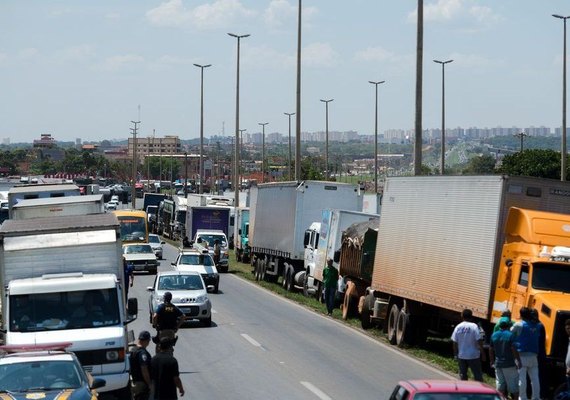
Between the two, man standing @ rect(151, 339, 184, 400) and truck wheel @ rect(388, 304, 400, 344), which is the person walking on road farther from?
man standing @ rect(151, 339, 184, 400)

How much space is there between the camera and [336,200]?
44688 millimetres

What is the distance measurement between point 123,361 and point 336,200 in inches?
1036

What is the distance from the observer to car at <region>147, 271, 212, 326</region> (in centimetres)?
3184

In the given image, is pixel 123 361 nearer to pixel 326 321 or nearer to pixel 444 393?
pixel 444 393

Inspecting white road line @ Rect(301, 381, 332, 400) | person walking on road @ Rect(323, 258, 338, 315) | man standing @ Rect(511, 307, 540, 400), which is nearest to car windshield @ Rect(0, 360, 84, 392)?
white road line @ Rect(301, 381, 332, 400)

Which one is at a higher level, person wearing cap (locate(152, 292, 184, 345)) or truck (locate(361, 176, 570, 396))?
truck (locate(361, 176, 570, 396))

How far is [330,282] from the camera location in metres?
36.2

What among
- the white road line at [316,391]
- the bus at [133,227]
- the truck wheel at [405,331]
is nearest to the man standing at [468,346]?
the white road line at [316,391]

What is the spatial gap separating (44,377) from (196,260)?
98.1 ft

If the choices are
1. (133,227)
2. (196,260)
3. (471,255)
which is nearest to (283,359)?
(471,255)

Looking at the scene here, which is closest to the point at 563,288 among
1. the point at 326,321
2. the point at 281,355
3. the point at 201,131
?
the point at 281,355

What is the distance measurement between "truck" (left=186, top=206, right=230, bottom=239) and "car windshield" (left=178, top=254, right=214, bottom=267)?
23.1 metres

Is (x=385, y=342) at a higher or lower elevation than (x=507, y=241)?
lower

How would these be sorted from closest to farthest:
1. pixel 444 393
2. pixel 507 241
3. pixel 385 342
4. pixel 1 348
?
pixel 444 393 < pixel 1 348 < pixel 507 241 < pixel 385 342
